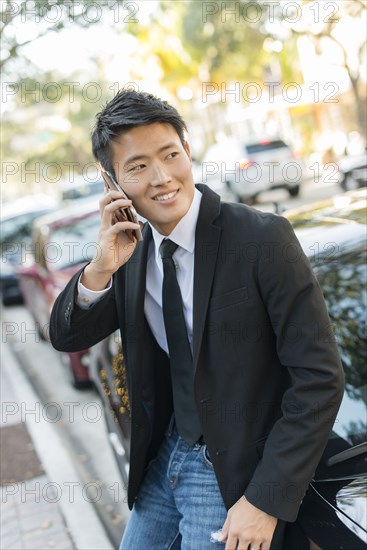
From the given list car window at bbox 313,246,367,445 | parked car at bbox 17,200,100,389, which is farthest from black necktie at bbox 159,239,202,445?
parked car at bbox 17,200,100,389

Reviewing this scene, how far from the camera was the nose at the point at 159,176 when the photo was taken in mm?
1918

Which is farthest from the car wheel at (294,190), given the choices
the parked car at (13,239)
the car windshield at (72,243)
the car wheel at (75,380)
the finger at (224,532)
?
the finger at (224,532)

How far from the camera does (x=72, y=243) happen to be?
715 centimetres

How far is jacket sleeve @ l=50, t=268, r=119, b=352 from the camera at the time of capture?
2086mm

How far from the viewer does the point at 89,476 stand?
4.79 metres

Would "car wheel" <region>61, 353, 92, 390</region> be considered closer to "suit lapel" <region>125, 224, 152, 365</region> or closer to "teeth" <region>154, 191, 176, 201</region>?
"suit lapel" <region>125, 224, 152, 365</region>

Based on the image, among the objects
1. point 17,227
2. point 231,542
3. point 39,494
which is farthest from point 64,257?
point 17,227

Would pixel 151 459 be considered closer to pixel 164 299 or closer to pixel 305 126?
pixel 164 299

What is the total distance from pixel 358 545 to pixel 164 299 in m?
0.81

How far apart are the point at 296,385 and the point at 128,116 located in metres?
0.85

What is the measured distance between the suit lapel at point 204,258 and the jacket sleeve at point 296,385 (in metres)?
0.17

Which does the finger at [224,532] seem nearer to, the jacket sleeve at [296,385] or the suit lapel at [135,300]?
the jacket sleeve at [296,385]

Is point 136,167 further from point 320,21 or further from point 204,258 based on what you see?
point 320,21

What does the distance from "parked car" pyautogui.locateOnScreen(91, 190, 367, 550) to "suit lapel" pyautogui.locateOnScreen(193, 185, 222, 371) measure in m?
0.32
